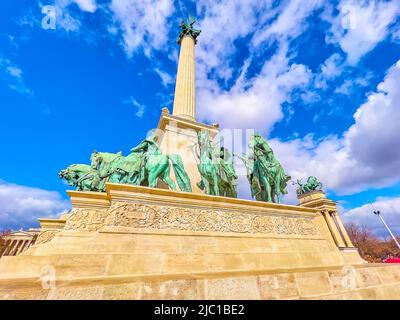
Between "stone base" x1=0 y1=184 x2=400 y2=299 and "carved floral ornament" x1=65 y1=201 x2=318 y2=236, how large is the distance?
0.10 ft

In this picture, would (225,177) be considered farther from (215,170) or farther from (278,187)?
(278,187)

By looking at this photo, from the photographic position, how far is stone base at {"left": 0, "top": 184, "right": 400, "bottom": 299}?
3.50 meters

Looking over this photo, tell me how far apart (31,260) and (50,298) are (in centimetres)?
315

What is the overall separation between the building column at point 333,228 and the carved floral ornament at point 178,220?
62.6 ft

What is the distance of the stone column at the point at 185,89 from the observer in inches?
658

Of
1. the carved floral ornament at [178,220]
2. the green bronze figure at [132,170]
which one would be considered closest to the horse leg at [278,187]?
the carved floral ornament at [178,220]

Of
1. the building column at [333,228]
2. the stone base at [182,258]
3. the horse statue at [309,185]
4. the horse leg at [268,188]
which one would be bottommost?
the stone base at [182,258]

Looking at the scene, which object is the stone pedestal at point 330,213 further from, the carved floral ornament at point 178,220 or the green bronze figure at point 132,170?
the green bronze figure at point 132,170

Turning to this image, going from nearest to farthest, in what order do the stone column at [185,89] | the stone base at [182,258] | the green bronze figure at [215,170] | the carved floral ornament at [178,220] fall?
the stone base at [182,258], the carved floral ornament at [178,220], the green bronze figure at [215,170], the stone column at [185,89]

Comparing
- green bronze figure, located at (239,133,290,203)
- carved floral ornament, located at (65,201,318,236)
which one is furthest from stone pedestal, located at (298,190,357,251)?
carved floral ornament, located at (65,201,318,236)

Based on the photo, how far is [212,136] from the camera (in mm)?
15578

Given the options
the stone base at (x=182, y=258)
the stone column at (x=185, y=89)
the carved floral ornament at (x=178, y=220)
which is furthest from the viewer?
the stone column at (x=185, y=89)

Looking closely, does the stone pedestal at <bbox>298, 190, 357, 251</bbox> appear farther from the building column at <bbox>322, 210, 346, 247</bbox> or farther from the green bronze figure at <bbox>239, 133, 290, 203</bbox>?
the green bronze figure at <bbox>239, 133, 290, 203</bbox>

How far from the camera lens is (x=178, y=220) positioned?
6625 millimetres
